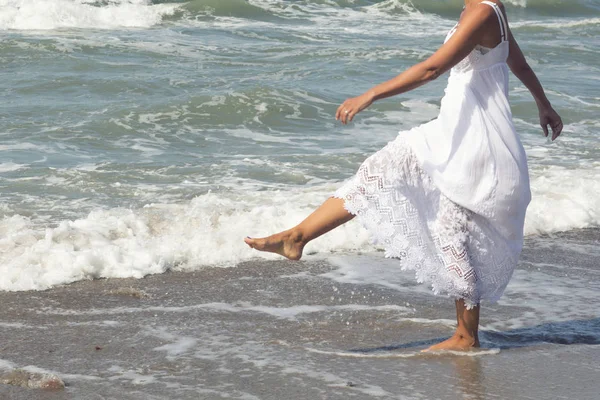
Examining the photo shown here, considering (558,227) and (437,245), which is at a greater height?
(437,245)

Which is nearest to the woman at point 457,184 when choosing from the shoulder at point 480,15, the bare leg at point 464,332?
the shoulder at point 480,15

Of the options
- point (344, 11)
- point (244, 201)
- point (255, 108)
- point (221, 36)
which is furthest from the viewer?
point (344, 11)

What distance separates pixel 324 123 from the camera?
36.4ft

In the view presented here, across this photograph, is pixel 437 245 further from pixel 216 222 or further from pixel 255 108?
pixel 255 108

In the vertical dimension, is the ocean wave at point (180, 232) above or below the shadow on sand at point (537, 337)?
below

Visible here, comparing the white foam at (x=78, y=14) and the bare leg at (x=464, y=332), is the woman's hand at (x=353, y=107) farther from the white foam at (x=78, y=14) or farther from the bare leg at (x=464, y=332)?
the white foam at (x=78, y=14)

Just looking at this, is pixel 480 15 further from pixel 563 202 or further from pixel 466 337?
pixel 563 202

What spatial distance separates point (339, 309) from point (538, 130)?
6584 millimetres

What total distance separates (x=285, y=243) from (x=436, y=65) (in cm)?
101

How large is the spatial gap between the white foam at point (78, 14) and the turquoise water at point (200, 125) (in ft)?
0.19

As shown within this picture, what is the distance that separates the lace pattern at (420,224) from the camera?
3871mm

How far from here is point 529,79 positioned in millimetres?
4250

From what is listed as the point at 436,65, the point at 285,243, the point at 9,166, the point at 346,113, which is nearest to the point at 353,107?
the point at 346,113

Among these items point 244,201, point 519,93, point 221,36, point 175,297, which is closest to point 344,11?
point 221,36
